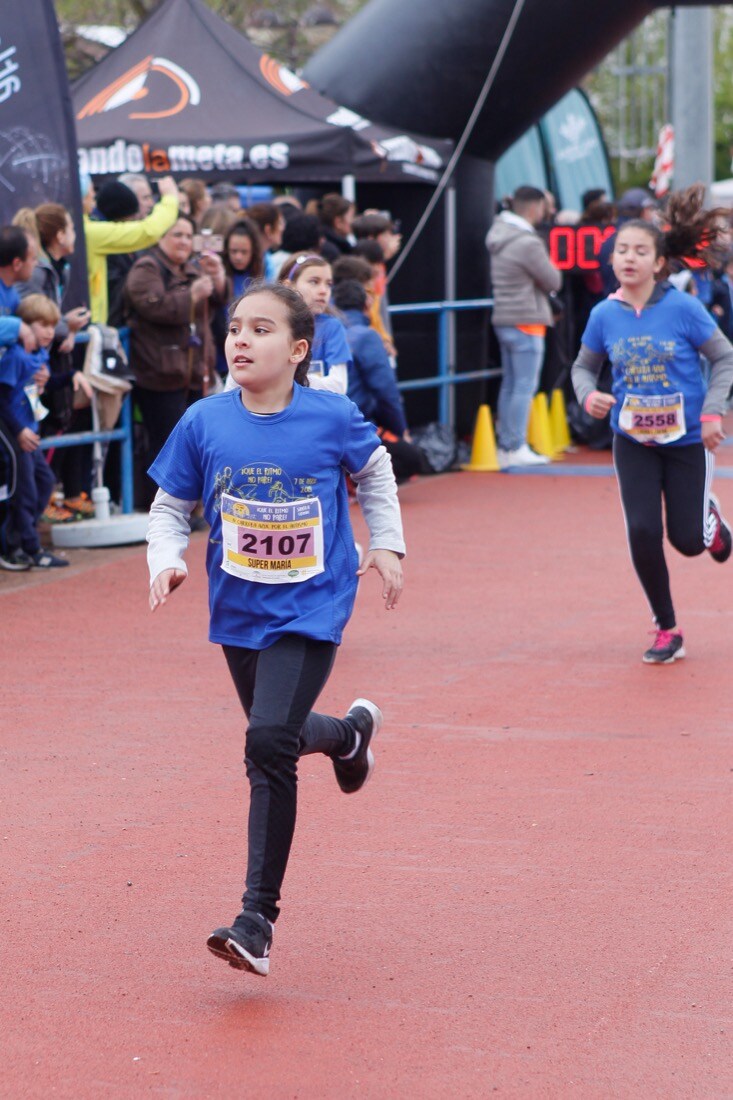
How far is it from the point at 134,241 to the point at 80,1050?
7.46 metres

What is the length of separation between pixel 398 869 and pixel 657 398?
3.09m

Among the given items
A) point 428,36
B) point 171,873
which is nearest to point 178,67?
point 428,36

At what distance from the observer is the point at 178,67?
14312 millimetres

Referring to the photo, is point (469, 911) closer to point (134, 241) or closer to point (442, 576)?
point (442, 576)

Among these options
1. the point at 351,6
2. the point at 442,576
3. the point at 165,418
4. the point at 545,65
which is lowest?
the point at 442,576

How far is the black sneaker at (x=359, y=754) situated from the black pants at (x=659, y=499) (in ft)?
9.22

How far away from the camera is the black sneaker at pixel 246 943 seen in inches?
153

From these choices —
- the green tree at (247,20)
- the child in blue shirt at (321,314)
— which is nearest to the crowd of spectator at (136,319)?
the child in blue shirt at (321,314)

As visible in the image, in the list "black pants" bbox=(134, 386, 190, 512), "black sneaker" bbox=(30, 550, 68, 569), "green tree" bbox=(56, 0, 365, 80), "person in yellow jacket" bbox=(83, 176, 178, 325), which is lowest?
"black sneaker" bbox=(30, 550, 68, 569)

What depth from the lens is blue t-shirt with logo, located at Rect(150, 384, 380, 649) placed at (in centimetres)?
422

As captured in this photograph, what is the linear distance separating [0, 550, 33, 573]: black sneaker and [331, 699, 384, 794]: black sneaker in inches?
201

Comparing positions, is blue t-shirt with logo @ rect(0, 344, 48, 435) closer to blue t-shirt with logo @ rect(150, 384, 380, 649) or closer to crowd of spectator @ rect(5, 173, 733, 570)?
crowd of spectator @ rect(5, 173, 733, 570)

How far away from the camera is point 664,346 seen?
24.1 ft

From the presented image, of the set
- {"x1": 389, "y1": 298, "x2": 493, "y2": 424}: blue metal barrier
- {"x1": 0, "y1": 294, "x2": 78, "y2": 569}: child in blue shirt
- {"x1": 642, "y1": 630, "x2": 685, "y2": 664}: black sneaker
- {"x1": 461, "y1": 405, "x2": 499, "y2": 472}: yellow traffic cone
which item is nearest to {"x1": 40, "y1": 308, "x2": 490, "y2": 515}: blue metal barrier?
{"x1": 389, "y1": 298, "x2": 493, "y2": 424}: blue metal barrier
